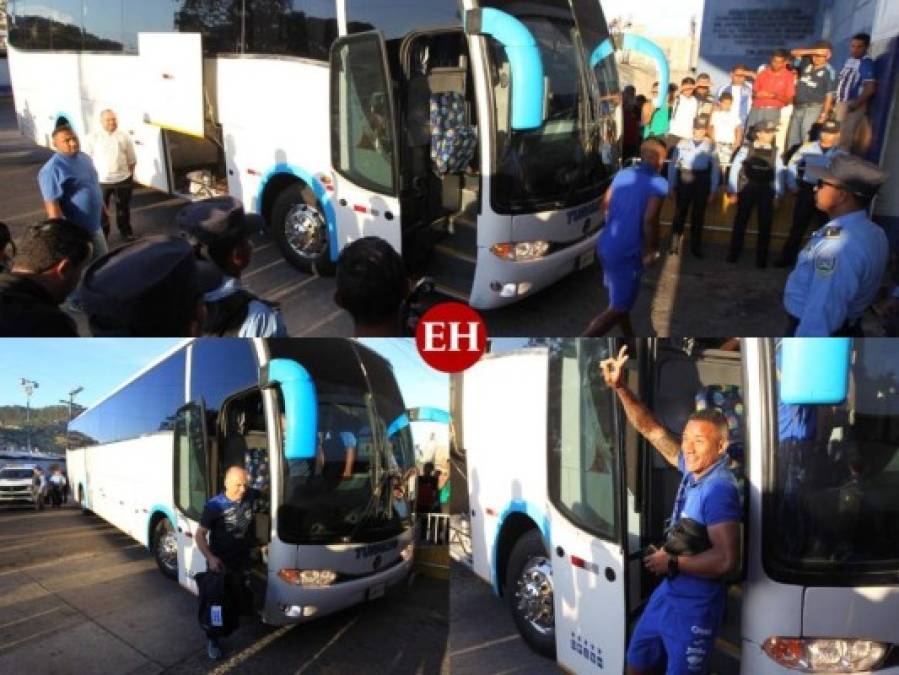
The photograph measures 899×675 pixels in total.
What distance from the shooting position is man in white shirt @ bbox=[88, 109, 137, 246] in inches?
134

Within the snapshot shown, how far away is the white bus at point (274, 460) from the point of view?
156 centimetres

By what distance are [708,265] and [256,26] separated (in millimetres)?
3122

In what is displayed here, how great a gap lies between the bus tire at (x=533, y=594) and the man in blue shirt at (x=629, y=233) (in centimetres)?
189

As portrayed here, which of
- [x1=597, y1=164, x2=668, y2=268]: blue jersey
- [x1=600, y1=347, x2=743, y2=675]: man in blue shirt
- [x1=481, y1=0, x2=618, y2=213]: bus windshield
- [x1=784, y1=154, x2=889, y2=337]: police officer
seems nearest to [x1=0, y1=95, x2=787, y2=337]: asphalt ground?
[x1=597, y1=164, x2=668, y2=268]: blue jersey

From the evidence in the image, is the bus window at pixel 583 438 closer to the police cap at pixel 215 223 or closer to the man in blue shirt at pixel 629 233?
the police cap at pixel 215 223

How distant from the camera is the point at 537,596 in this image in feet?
5.48

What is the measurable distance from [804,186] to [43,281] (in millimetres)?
4164

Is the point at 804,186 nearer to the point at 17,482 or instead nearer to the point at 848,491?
the point at 848,491

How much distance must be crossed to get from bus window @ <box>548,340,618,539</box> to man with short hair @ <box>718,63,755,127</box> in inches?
76.3

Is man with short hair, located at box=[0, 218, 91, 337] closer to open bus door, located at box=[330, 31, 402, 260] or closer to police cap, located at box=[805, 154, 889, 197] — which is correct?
open bus door, located at box=[330, 31, 402, 260]

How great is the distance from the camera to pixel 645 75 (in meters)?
3.67

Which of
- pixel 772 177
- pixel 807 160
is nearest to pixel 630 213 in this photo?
pixel 807 160

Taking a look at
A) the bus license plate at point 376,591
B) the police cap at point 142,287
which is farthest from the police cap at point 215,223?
the bus license plate at point 376,591

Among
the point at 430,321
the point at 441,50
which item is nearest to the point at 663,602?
the point at 430,321
